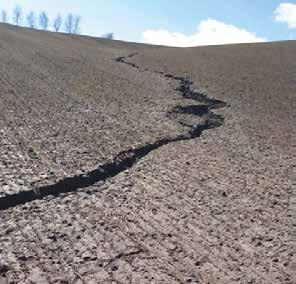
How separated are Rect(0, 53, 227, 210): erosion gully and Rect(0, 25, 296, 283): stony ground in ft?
0.05

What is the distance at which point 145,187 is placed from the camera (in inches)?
143

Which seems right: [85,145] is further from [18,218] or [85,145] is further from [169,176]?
[18,218]

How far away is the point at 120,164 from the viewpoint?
4.13 metres

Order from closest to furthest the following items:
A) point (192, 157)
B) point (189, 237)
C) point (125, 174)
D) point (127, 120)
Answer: point (189, 237), point (125, 174), point (192, 157), point (127, 120)

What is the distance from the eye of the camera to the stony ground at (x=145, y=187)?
2.60 m

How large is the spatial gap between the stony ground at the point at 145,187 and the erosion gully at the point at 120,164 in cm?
2

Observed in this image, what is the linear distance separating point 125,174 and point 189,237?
44.6 inches

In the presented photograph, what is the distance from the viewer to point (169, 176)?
12.9ft

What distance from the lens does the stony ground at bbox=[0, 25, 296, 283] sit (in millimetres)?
2596

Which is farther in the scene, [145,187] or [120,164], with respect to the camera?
[120,164]

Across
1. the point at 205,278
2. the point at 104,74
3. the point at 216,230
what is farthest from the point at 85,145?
the point at 104,74

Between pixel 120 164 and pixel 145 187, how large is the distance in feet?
1.81

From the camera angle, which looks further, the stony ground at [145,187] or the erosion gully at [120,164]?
the erosion gully at [120,164]

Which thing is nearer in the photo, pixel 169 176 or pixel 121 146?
pixel 169 176
